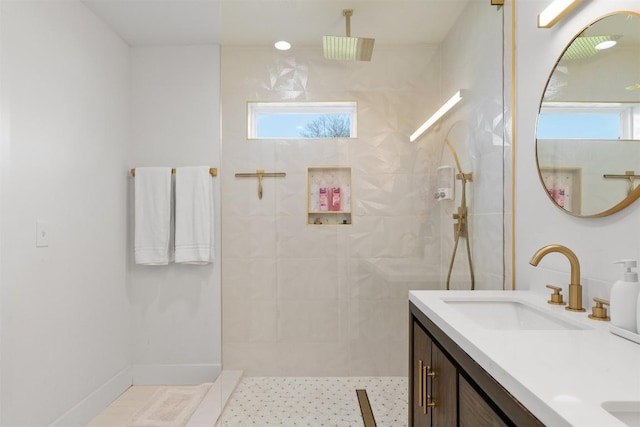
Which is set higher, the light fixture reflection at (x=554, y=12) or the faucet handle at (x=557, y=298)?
the light fixture reflection at (x=554, y=12)

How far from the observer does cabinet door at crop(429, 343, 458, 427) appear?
935mm

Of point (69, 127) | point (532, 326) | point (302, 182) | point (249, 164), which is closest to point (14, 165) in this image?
point (69, 127)

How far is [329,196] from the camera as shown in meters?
1.74

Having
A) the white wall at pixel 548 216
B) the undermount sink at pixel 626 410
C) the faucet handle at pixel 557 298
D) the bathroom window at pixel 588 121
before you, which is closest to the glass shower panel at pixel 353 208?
the white wall at pixel 548 216

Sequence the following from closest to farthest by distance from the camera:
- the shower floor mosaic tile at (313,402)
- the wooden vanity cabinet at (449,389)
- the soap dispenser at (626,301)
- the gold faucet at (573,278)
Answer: the wooden vanity cabinet at (449,389) → the soap dispenser at (626,301) → the gold faucet at (573,278) → the shower floor mosaic tile at (313,402)

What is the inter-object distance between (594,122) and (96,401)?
2.75 meters

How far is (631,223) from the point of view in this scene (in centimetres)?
98

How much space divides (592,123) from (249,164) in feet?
4.22

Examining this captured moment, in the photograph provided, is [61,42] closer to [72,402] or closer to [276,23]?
[276,23]

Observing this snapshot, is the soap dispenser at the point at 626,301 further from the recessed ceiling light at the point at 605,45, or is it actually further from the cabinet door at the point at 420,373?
the recessed ceiling light at the point at 605,45

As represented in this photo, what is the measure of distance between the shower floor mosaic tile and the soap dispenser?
40.2 inches

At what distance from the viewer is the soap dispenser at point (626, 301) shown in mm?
835

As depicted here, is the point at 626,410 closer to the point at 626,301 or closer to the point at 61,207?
the point at 626,301

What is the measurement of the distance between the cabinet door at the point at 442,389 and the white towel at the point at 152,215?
6.49 feet
